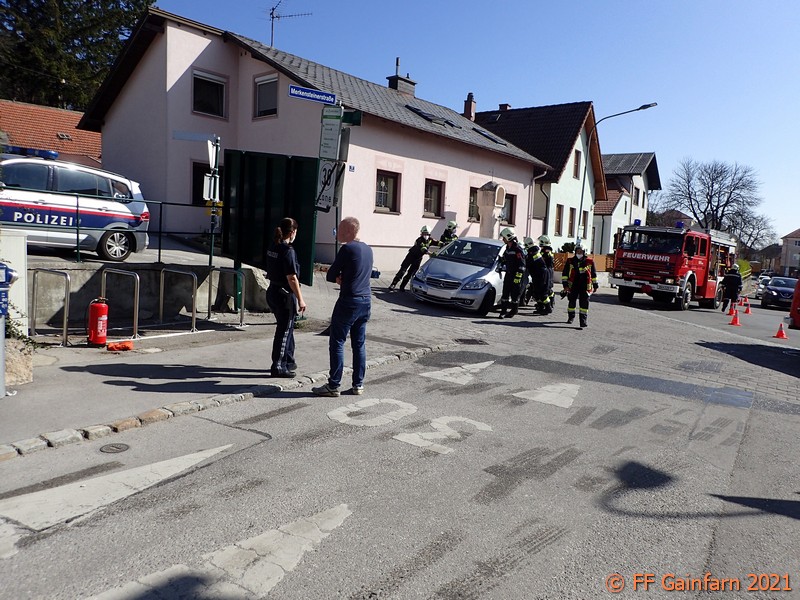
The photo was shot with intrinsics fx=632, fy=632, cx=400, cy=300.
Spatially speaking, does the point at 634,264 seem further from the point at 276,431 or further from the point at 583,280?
the point at 276,431

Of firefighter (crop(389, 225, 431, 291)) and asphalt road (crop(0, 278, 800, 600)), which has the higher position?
firefighter (crop(389, 225, 431, 291))

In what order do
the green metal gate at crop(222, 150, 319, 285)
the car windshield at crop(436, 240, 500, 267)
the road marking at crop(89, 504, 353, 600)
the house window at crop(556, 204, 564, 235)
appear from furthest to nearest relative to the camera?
the house window at crop(556, 204, 564, 235), the car windshield at crop(436, 240, 500, 267), the green metal gate at crop(222, 150, 319, 285), the road marking at crop(89, 504, 353, 600)

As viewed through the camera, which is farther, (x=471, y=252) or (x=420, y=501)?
(x=471, y=252)

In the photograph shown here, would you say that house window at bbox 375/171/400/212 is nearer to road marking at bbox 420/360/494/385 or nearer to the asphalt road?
road marking at bbox 420/360/494/385

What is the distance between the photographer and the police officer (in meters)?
7.22

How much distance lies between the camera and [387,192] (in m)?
21.3

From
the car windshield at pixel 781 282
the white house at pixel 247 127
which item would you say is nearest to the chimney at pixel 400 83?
the white house at pixel 247 127

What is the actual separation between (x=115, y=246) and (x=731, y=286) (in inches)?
815

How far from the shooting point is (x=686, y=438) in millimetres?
6227

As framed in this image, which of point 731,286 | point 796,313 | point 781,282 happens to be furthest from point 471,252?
point 781,282

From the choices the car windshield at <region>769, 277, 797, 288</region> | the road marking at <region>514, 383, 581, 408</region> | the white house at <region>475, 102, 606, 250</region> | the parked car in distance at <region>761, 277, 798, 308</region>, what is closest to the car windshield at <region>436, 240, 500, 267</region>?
the road marking at <region>514, 383, 581, 408</region>

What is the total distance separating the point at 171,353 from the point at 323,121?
158 inches

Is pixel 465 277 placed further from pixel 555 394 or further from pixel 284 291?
pixel 284 291

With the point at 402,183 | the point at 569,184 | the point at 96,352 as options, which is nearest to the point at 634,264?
the point at 402,183
